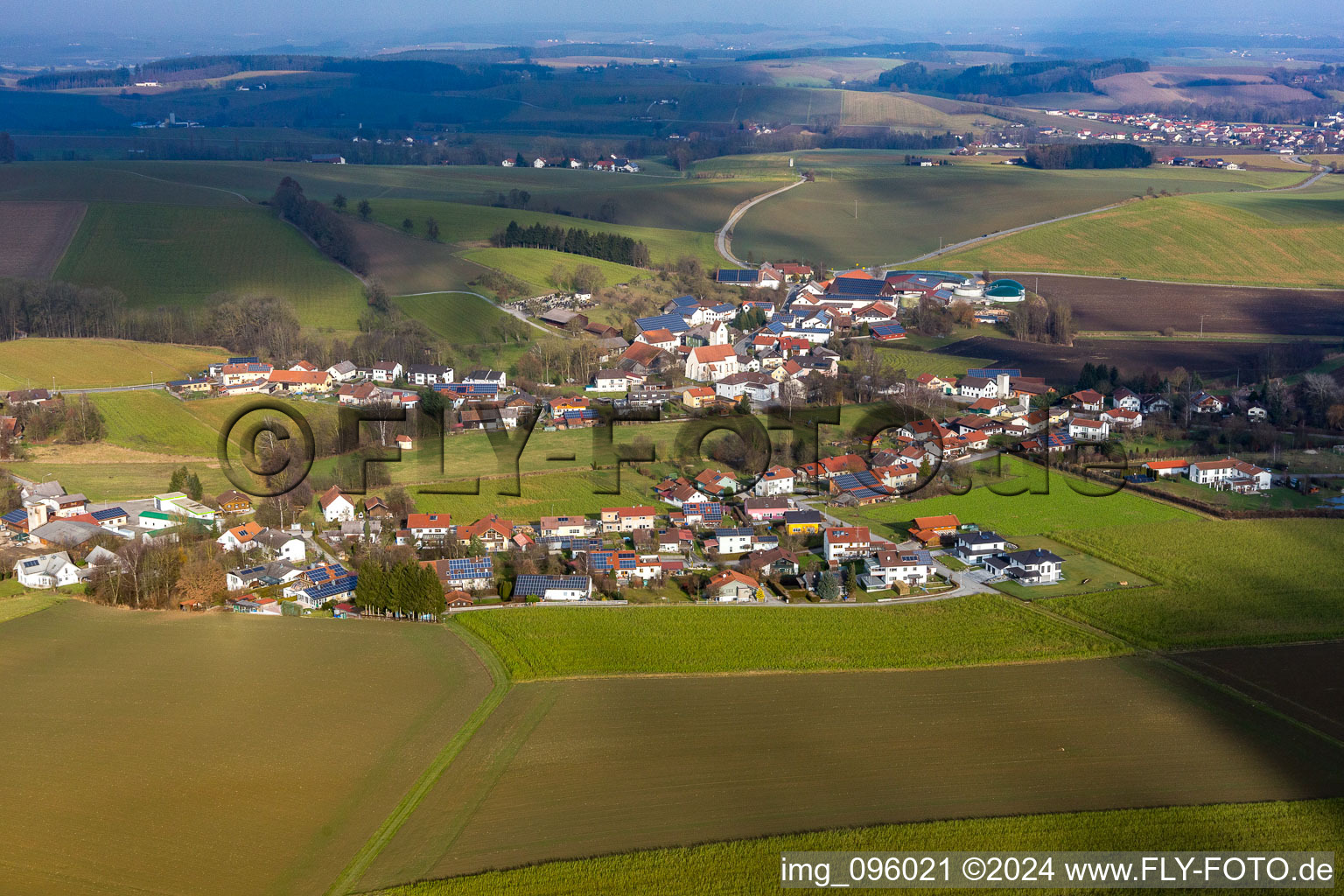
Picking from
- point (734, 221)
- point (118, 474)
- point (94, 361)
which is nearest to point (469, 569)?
point (118, 474)

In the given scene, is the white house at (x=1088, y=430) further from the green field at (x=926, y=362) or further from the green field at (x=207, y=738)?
the green field at (x=207, y=738)

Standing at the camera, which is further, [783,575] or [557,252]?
[557,252]

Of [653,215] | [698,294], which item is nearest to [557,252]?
[698,294]

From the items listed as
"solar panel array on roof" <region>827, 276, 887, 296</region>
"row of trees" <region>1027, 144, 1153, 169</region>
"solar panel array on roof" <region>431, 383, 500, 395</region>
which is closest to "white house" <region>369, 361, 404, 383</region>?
"solar panel array on roof" <region>431, 383, 500, 395</region>

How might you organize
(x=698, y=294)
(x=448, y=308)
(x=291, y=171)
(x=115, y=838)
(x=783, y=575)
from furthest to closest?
1. (x=291, y=171)
2. (x=698, y=294)
3. (x=448, y=308)
4. (x=783, y=575)
5. (x=115, y=838)

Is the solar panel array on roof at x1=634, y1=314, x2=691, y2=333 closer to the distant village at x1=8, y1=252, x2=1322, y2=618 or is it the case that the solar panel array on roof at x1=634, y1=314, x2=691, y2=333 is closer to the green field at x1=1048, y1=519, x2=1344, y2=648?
the distant village at x1=8, y1=252, x2=1322, y2=618

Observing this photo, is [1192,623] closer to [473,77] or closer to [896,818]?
[896,818]

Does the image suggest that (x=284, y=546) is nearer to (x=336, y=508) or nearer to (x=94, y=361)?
(x=336, y=508)

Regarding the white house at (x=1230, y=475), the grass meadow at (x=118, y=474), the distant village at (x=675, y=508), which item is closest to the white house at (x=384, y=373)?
the distant village at (x=675, y=508)
